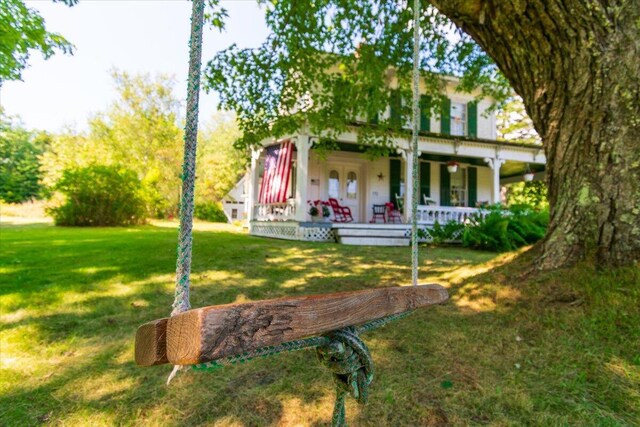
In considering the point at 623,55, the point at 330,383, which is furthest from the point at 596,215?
the point at 330,383

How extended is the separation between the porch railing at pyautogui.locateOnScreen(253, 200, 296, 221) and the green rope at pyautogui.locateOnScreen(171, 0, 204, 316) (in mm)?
8891

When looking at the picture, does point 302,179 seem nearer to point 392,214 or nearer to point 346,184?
point 346,184

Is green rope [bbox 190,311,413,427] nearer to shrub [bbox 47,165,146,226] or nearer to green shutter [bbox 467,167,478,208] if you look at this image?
shrub [bbox 47,165,146,226]

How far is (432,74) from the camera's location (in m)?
6.94

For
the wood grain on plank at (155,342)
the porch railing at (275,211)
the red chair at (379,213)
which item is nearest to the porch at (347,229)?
the porch railing at (275,211)

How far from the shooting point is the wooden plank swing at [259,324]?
1.83 ft

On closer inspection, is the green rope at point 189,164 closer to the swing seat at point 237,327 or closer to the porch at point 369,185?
the swing seat at point 237,327

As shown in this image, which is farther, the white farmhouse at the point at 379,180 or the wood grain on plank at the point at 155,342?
the white farmhouse at the point at 379,180

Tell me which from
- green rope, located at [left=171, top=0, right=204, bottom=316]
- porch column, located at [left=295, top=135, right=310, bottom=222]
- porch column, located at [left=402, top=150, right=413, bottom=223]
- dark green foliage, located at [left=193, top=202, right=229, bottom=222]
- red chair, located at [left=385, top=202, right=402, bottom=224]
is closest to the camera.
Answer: green rope, located at [left=171, top=0, right=204, bottom=316]

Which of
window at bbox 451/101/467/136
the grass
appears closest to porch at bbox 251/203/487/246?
window at bbox 451/101/467/136

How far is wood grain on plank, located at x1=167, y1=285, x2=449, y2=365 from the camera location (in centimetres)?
54

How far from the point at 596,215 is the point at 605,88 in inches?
35.2

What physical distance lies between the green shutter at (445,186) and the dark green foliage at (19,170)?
29.2 metres

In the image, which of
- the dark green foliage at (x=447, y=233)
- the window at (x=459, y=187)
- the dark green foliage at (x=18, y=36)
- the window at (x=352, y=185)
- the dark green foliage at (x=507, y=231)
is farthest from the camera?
the window at (x=459, y=187)
